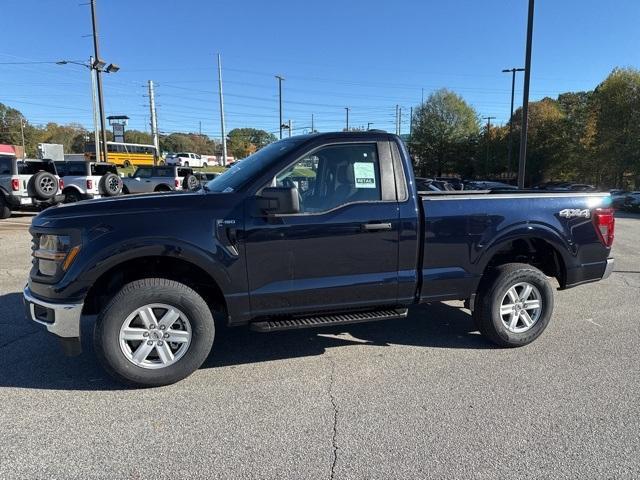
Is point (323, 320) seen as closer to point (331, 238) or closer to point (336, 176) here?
point (331, 238)

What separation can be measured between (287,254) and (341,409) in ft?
3.93

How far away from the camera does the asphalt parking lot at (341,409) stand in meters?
2.76

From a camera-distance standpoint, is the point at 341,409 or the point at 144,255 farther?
the point at 144,255

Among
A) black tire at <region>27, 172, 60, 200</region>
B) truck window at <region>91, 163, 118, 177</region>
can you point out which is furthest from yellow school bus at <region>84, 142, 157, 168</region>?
black tire at <region>27, 172, 60, 200</region>

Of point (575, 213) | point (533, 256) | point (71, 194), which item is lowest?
point (533, 256)

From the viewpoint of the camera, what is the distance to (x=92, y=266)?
3439mm

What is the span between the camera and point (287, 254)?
149 inches

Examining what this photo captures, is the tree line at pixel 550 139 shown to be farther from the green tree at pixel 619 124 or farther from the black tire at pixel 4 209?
the black tire at pixel 4 209

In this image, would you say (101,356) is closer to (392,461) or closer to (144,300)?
(144,300)

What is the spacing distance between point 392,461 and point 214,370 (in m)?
1.80

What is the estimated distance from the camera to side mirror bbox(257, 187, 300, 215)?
11.6 feet

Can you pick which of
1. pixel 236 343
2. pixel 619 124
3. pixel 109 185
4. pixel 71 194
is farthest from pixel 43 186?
pixel 619 124

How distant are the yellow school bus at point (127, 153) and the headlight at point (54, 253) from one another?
56.0 m

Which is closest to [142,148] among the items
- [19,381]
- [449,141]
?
[449,141]
